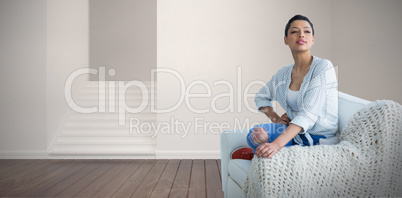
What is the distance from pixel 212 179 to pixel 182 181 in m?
0.26

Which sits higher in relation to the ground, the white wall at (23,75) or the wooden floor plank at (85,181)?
the white wall at (23,75)

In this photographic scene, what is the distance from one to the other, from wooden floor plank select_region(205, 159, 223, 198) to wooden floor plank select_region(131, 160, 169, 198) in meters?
0.43

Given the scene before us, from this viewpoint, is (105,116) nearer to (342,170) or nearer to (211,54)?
(211,54)

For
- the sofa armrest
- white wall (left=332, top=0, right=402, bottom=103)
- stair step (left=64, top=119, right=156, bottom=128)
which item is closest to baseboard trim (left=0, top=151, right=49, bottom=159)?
stair step (left=64, top=119, right=156, bottom=128)

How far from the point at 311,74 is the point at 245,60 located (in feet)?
6.55

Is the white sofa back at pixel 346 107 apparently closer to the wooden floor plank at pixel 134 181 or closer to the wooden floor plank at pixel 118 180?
the wooden floor plank at pixel 134 181

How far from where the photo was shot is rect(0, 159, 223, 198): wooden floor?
1.96 metres

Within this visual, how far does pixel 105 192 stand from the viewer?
1.96m

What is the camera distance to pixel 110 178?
2344mm

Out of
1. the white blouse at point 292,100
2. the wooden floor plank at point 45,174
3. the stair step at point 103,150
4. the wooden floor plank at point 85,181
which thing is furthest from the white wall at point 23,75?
the white blouse at point 292,100

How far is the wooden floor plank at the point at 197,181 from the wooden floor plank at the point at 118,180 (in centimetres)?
56

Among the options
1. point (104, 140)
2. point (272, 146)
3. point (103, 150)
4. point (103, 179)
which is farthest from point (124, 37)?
point (272, 146)

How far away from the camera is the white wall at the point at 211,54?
3133 mm

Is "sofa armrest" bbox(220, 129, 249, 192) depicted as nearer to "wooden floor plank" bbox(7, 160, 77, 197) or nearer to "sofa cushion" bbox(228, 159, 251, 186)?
"sofa cushion" bbox(228, 159, 251, 186)
